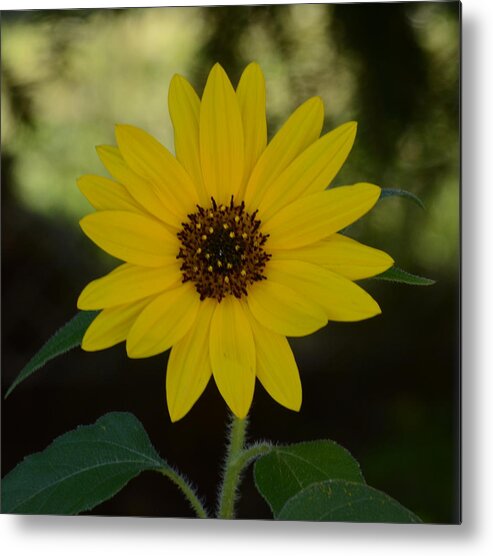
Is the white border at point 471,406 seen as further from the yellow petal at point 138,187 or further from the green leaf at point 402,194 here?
the yellow petal at point 138,187

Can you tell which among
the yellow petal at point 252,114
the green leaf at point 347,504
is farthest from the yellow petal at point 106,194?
Result: the green leaf at point 347,504

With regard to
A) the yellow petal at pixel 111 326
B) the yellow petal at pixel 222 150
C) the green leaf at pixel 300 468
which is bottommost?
the green leaf at pixel 300 468

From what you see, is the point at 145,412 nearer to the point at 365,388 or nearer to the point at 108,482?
the point at 108,482

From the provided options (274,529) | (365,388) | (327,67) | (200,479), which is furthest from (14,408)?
(327,67)

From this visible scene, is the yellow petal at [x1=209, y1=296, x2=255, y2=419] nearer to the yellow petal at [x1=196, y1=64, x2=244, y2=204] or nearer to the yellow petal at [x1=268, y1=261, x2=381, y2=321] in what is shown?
the yellow petal at [x1=268, y1=261, x2=381, y2=321]

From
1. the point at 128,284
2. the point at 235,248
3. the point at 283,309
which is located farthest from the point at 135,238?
the point at 283,309

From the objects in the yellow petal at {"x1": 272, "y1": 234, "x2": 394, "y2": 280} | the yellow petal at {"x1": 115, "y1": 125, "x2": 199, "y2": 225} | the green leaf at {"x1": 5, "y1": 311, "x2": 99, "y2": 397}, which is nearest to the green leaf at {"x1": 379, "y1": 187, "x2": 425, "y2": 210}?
the yellow petal at {"x1": 272, "y1": 234, "x2": 394, "y2": 280}

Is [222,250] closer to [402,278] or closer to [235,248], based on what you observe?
[235,248]
